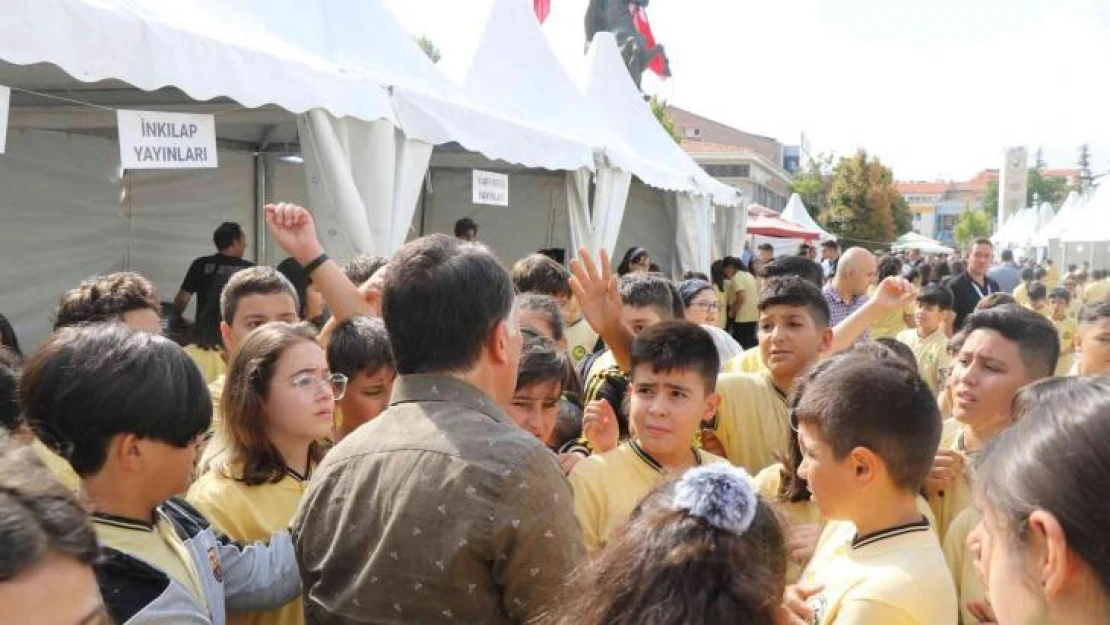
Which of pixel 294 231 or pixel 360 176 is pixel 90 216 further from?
pixel 294 231

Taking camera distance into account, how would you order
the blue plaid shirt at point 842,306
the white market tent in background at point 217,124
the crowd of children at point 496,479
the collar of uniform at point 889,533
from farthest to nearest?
the blue plaid shirt at point 842,306
the white market tent in background at point 217,124
the collar of uniform at point 889,533
the crowd of children at point 496,479

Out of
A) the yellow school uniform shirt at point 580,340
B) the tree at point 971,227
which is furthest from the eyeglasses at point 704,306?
the tree at point 971,227

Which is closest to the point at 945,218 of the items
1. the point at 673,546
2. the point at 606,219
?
the point at 606,219

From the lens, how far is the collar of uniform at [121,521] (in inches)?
62.4

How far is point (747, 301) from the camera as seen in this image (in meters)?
10.5

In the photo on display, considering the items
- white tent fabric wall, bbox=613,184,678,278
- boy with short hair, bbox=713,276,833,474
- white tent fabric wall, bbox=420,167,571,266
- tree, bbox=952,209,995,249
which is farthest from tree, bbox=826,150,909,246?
boy with short hair, bbox=713,276,833,474

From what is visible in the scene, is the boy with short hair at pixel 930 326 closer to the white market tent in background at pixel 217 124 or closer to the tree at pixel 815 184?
the white market tent in background at pixel 217 124

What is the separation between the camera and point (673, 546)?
113 cm

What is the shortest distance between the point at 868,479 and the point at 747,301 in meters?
8.63

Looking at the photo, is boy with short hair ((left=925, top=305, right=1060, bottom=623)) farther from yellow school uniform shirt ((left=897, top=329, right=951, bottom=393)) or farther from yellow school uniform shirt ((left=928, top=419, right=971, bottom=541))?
yellow school uniform shirt ((left=897, top=329, right=951, bottom=393))

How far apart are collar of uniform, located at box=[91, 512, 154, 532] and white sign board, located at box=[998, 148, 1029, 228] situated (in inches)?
3591

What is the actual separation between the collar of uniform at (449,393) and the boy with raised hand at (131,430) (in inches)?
15.8

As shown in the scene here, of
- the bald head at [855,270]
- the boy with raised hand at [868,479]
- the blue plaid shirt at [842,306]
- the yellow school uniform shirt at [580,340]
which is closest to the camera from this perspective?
the boy with raised hand at [868,479]

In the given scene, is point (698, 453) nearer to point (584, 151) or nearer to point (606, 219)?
point (584, 151)
